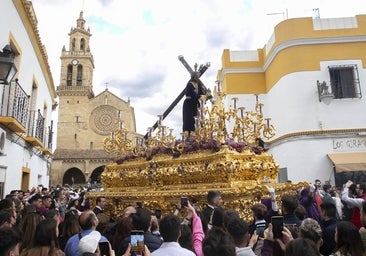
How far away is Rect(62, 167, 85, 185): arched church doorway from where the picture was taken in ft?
127

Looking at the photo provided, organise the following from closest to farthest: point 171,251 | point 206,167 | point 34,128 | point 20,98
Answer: point 171,251 → point 206,167 → point 20,98 → point 34,128

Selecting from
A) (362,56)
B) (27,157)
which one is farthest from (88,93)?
(362,56)

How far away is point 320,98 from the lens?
1282 cm

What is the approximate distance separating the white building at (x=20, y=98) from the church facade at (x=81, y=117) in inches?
964

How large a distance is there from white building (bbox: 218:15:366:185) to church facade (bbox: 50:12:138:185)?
28222 mm

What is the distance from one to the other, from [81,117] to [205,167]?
131 feet

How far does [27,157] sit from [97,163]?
26550 millimetres

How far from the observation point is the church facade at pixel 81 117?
38031mm

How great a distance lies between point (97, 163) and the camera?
3800 centimetres

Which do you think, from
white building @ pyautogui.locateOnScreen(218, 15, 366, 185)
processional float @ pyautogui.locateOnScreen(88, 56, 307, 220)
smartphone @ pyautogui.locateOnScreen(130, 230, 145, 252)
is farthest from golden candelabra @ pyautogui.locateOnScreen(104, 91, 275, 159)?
white building @ pyautogui.locateOnScreen(218, 15, 366, 185)

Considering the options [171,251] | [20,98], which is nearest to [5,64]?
[171,251]

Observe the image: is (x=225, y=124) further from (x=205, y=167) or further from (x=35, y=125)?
(x=35, y=125)

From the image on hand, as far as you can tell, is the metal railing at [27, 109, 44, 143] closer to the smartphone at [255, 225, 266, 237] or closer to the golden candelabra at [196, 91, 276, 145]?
the golden candelabra at [196, 91, 276, 145]

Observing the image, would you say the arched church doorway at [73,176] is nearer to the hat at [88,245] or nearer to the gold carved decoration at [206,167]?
the gold carved decoration at [206,167]
